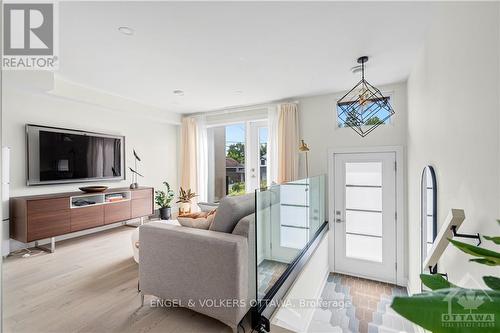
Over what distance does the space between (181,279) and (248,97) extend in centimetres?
307

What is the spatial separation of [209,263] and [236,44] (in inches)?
79.4

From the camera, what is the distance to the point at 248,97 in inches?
161

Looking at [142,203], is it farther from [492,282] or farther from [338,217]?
[492,282]

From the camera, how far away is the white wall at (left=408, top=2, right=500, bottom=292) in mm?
956

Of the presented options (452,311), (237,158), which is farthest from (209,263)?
(237,158)

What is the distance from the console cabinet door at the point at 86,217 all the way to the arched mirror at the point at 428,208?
426 centimetres

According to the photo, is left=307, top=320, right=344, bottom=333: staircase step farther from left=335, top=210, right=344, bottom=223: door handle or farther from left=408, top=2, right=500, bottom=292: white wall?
left=335, top=210, right=344, bottom=223: door handle

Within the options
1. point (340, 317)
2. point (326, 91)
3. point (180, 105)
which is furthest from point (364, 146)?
point (180, 105)

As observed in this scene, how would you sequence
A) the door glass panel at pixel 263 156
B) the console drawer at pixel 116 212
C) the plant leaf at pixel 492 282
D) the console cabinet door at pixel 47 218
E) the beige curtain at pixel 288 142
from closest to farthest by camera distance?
1. the plant leaf at pixel 492 282
2. the console cabinet door at pixel 47 218
3. the console drawer at pixel 116 212
4. the beige curtain at pixel 288 142
5. the door glass panel at pixel 263 156

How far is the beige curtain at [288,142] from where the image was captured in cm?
397

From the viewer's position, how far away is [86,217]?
11.7 feet

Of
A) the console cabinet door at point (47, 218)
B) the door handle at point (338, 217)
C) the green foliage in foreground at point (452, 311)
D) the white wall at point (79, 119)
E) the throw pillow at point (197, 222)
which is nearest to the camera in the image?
the green foliage in foreground at point (452, 311)

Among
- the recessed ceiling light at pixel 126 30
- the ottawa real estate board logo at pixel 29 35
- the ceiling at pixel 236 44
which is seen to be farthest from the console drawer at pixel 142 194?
the recessed ceiling light at pixel 126 30

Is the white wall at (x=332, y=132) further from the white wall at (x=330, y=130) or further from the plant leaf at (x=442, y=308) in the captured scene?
the plant leaf at (x=442, y=308)
